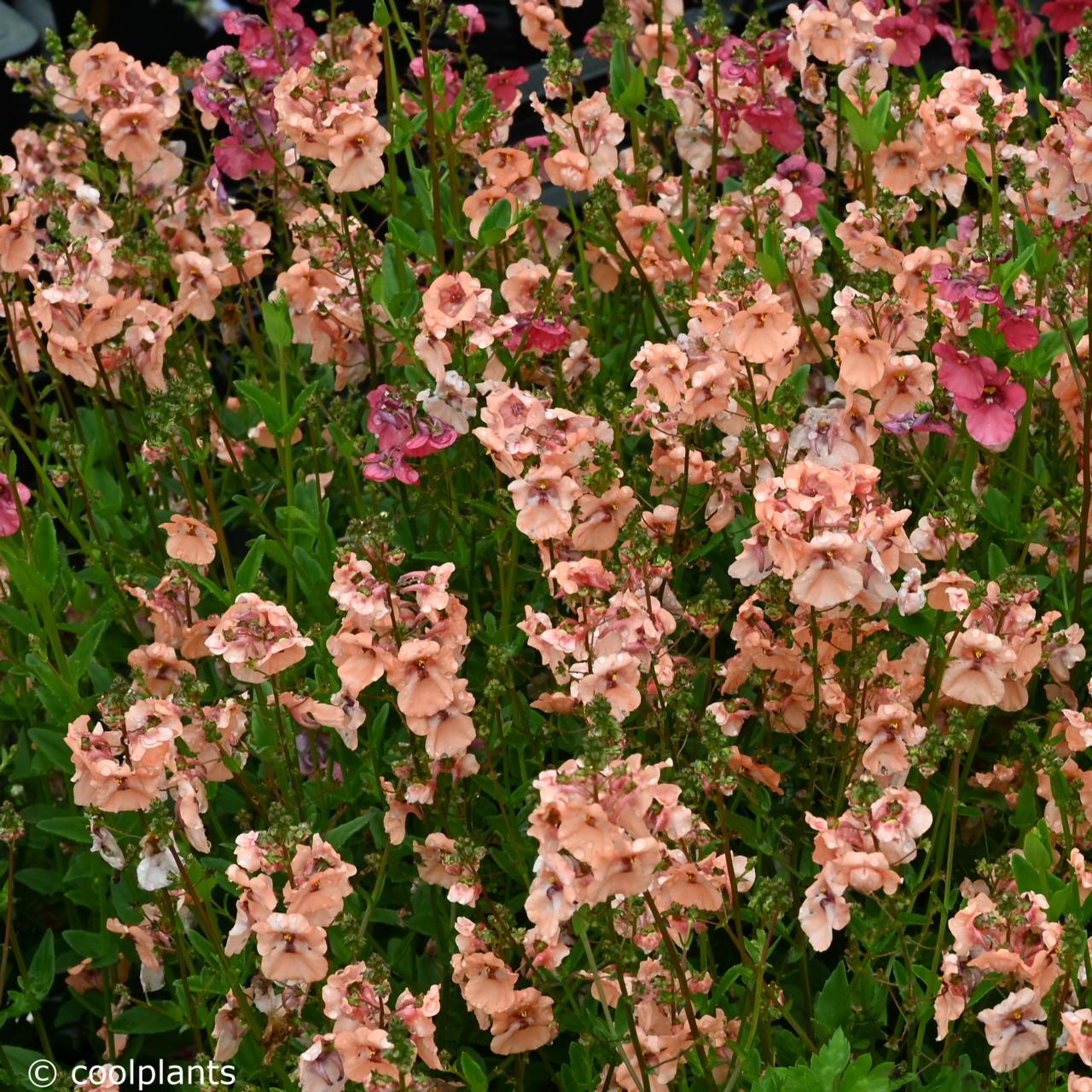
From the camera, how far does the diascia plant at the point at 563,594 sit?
73.0 inches

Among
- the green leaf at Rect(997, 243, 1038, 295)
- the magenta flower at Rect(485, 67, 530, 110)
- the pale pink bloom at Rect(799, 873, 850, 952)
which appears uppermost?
the magenta flower at Rect(485, 67, 530, 110)

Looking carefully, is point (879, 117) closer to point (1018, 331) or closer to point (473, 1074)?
point (1018, 331)

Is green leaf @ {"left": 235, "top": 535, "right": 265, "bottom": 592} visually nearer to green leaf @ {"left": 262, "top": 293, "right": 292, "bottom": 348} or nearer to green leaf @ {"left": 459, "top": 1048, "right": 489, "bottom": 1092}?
green leaf @ {"left": 262, "top": 293, "right": 292, "bottom": 348}

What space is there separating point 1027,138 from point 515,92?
99 cm

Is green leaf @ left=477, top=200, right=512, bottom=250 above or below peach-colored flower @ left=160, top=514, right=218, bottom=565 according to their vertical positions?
above

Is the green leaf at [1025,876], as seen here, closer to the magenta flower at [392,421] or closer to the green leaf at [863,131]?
the magenta flower at [392,421]

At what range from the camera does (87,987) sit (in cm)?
248

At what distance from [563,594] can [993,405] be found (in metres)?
0.61

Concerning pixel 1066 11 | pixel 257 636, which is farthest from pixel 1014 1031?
pixel 1066 11

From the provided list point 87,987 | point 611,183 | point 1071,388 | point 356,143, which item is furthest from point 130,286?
point 1071,388

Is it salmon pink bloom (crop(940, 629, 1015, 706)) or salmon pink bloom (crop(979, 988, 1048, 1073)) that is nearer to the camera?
salmon pink bloom (crop(979, 988, 1048, 1073))

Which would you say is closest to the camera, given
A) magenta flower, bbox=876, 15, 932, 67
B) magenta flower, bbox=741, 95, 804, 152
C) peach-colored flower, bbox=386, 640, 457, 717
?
peach-colored flower, bbox=386, 640, 457, 717

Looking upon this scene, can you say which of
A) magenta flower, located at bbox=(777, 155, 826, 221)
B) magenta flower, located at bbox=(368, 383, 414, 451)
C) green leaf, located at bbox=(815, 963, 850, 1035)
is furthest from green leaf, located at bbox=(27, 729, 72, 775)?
magenta flower, located at bbox=(777, 155, 826, 221)

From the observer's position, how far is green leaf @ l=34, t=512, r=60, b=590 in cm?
251
